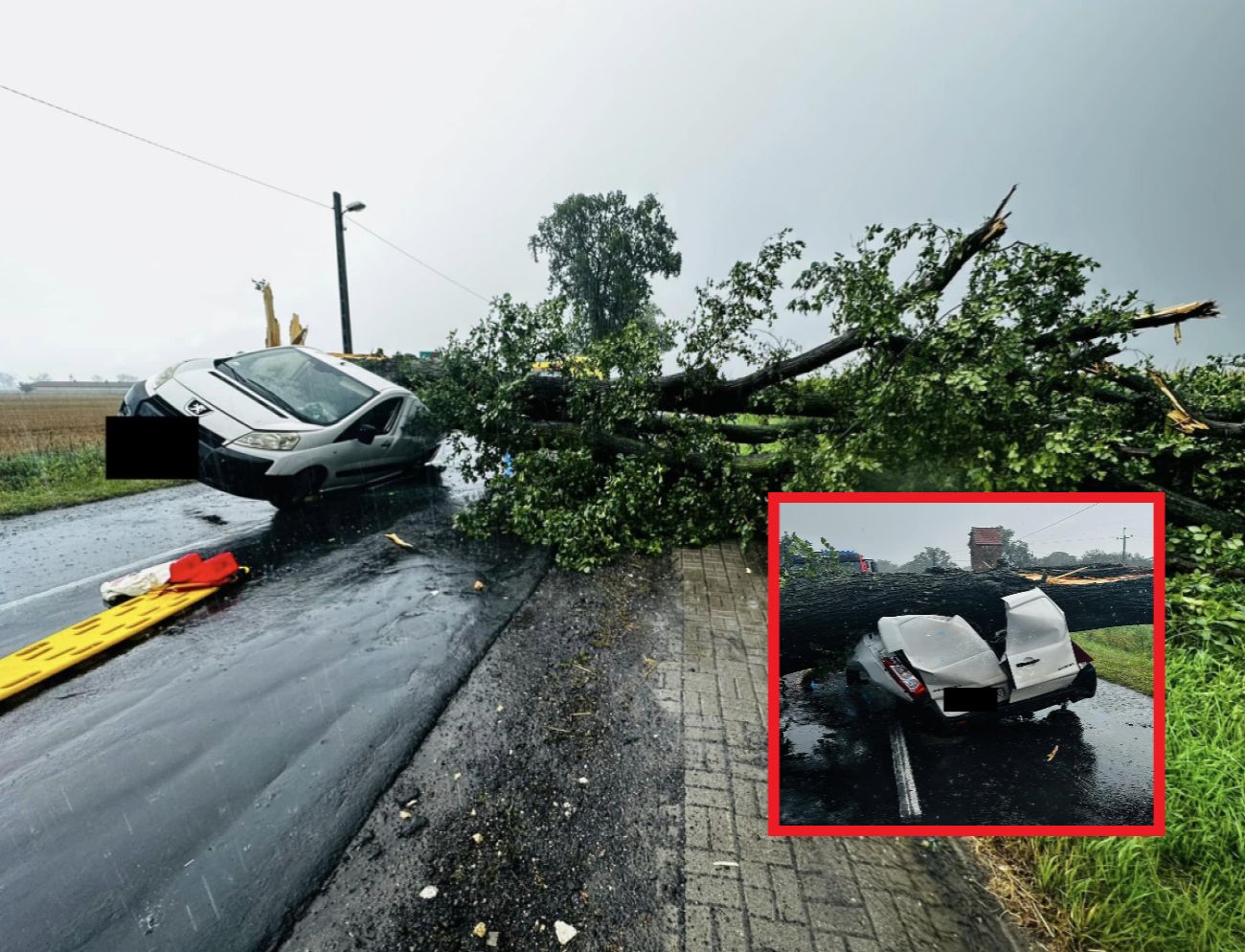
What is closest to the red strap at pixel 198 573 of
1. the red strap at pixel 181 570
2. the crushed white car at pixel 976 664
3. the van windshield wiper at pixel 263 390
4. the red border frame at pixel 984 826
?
the red strap at pixel 181 570

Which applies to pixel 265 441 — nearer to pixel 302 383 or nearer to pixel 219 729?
pixel 302 383

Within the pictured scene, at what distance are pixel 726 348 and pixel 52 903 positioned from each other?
19.9 feet

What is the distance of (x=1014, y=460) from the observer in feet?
12.1

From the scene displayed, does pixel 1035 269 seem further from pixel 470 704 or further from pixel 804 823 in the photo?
pixel 470 704

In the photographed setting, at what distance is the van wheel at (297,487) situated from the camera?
618 cm

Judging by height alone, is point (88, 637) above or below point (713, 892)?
above

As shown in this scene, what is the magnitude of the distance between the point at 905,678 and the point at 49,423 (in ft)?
34.7

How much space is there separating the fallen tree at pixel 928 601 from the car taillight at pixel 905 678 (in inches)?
3.6

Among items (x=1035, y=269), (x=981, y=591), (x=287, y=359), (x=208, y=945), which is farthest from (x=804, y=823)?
(x=287, y=359)

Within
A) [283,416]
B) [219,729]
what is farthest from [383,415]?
[219,729]

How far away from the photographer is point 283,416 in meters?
6.10

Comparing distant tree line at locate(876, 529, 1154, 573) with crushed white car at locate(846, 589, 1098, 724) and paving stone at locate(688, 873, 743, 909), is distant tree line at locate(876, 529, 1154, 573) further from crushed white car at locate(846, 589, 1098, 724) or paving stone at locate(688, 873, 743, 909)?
paving stone at locate(688, 873, 743, 909)

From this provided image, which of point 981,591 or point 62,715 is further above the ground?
point 981,591

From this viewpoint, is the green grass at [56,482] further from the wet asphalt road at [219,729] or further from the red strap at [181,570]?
the red strap at [181,570]
